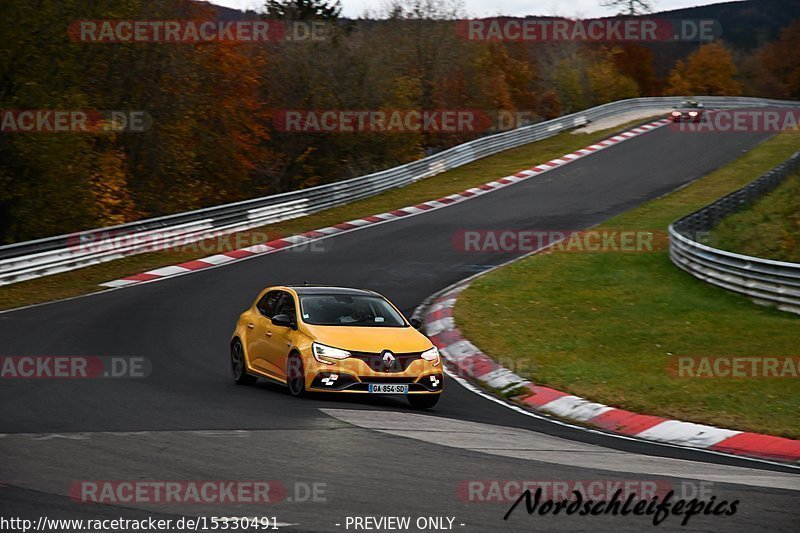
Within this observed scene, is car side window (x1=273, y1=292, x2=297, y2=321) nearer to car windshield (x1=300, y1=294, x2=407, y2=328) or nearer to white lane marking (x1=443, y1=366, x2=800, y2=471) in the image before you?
car windshield (x1=300, y1=294, x2=407, y2=328)

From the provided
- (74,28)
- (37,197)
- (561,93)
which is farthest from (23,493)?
(561,93)

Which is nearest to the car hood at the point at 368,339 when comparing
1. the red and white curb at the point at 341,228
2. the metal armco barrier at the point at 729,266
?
the metal armco barrier at the point at 729,266

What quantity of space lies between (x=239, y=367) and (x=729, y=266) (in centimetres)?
1159

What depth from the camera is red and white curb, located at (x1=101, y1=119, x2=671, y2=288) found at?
81.6 ft

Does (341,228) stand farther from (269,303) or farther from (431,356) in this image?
(431,356)

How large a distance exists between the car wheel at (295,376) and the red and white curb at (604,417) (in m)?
2.94

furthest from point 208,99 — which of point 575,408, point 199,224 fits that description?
point 575,408

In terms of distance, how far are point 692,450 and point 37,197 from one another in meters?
22.5

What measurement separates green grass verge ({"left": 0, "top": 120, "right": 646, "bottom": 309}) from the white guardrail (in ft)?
0.88

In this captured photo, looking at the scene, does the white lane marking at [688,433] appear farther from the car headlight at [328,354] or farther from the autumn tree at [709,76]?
the autumn tree at [709,76]

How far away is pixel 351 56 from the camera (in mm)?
45812

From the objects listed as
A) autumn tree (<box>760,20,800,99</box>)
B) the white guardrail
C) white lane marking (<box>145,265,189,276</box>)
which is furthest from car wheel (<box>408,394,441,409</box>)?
autumn tree (<box>760,20,800,99</box>)

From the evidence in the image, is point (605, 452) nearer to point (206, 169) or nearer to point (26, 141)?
point (26, 141)

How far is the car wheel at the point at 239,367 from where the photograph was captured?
45.1ft
